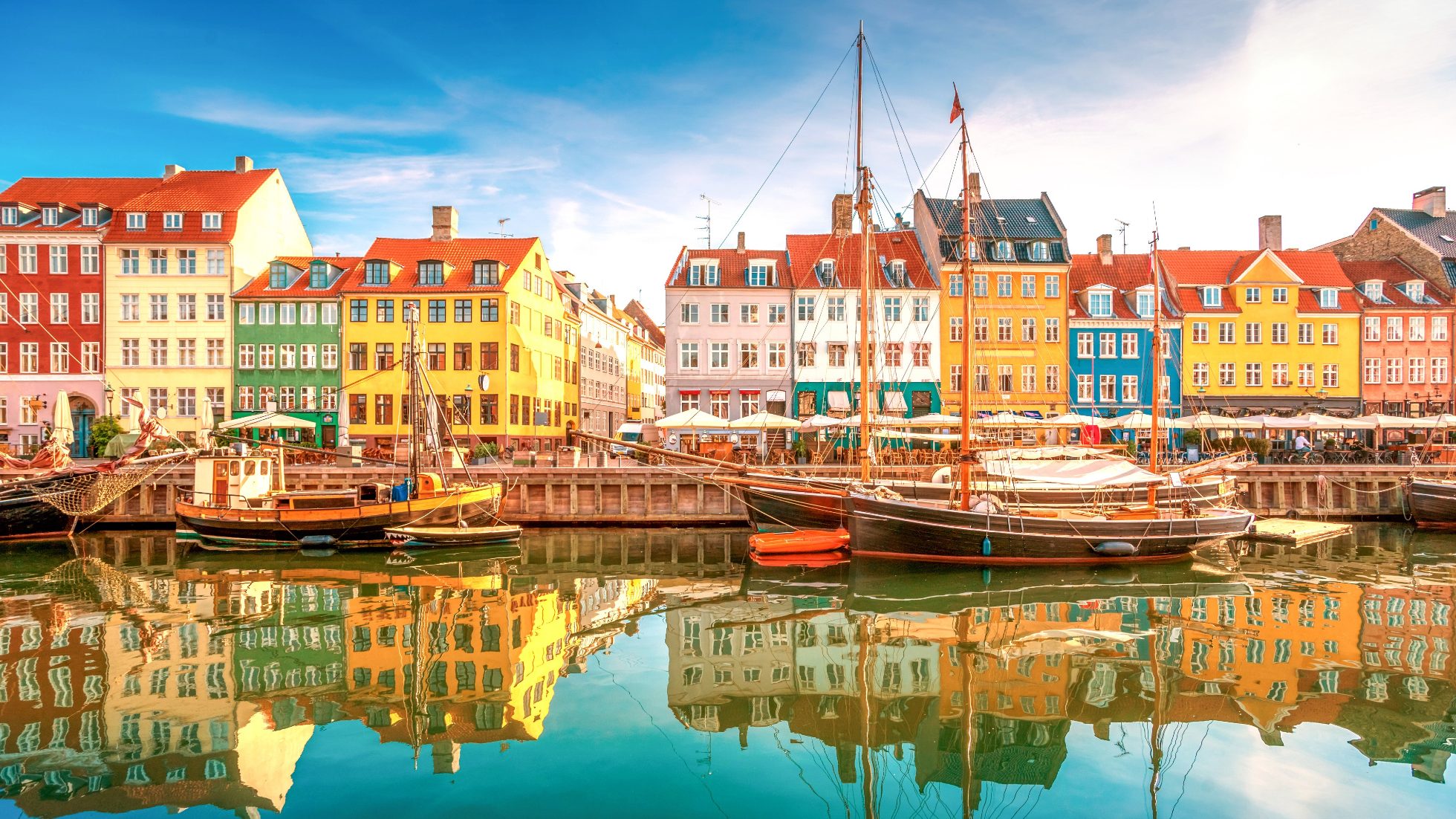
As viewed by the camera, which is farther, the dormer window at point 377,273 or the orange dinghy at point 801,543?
the dormer window at point 377,273

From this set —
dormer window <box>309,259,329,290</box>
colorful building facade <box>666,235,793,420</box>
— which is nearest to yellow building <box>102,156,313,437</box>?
dormer window <box>309,259,329,290</box>

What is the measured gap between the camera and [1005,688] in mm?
13148

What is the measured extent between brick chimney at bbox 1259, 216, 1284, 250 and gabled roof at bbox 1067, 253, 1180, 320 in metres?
9.17

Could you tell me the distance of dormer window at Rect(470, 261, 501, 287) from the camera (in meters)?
44.4

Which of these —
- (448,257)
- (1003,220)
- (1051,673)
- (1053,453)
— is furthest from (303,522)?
(1003,220)

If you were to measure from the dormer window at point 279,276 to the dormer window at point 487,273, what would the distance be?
10506mm

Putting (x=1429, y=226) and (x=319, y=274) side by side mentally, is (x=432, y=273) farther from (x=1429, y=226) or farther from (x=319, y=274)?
(x=1429, y=226)

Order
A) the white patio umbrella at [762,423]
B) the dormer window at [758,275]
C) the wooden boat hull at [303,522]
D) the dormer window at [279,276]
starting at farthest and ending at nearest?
1. the dormer window at [758,275]
2. the dormer window at [279,276]
3. the white patio umbrella at [762,423]
4. the wooden boat hull at [303,522]

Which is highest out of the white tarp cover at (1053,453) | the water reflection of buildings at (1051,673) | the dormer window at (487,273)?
the dormer window at (487,273)

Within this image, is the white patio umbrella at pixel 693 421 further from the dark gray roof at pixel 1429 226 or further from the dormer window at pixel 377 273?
the dark gray roof at pixel 1429 226

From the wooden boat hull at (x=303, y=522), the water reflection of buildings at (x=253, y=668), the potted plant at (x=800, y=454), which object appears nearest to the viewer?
the water reflection of buildings at (x=253, y=668)

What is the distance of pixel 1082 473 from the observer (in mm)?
23734

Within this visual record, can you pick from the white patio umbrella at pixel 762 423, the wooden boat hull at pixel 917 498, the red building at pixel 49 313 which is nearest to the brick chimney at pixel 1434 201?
the wooden boat hull at pixel 917 498

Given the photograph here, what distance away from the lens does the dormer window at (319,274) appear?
4500 centimetres
